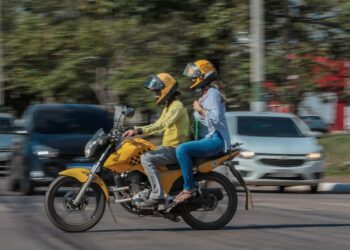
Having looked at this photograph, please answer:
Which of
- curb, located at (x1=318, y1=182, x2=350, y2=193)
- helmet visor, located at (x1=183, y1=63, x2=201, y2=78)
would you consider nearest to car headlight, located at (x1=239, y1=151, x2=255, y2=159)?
curb, located at (x1=318, y1=182, x2=350, y2=193)

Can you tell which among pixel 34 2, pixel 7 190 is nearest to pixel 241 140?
pixel 7 190

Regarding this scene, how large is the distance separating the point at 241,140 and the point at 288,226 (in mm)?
5704

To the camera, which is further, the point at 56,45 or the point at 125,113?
the point at 56,45

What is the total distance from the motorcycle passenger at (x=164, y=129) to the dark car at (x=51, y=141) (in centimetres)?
431

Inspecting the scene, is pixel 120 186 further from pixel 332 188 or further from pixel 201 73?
pixel 332 188

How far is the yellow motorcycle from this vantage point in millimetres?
8750

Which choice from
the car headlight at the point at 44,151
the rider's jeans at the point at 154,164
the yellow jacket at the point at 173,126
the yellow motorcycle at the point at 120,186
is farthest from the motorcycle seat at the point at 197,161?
the car headlight at the point at 44,151

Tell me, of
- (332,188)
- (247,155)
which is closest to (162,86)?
(247,155)

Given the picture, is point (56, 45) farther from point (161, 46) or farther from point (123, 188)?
point (123, 188)

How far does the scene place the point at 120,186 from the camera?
8852 millimetres

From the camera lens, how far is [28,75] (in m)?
26.9

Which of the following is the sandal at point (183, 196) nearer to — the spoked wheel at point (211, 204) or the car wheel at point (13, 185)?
the spoked wheel at point (211, 204)

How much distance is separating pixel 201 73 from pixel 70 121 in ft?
19.2

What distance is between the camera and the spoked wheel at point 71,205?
8.74 m
